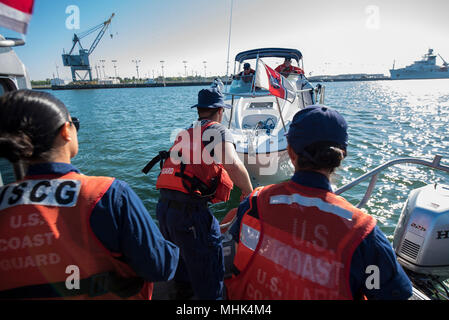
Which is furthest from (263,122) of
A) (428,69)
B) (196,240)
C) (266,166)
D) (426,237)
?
(428,69)

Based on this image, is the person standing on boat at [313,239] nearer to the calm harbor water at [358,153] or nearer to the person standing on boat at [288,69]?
the calm harbor water at [358,153]

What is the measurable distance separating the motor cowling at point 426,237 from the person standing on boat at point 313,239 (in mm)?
1835

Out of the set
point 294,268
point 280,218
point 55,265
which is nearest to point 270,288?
point 294,268

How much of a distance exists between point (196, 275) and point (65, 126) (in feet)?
5.87

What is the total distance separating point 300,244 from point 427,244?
238 centimetres

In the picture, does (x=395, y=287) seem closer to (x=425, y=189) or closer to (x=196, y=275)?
(x=196, y=275)

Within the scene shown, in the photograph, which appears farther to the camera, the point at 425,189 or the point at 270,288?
the point at 425,189

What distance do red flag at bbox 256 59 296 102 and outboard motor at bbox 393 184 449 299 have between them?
137 inches

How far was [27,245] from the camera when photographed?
1.04 m

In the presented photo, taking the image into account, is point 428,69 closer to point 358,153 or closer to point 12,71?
point 358,153

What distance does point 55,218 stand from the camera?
1066mm

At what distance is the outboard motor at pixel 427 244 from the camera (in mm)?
2543

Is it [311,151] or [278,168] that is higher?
[311,151]

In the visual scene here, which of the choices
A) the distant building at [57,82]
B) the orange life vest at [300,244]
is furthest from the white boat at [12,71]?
the distant building at [57,82]
